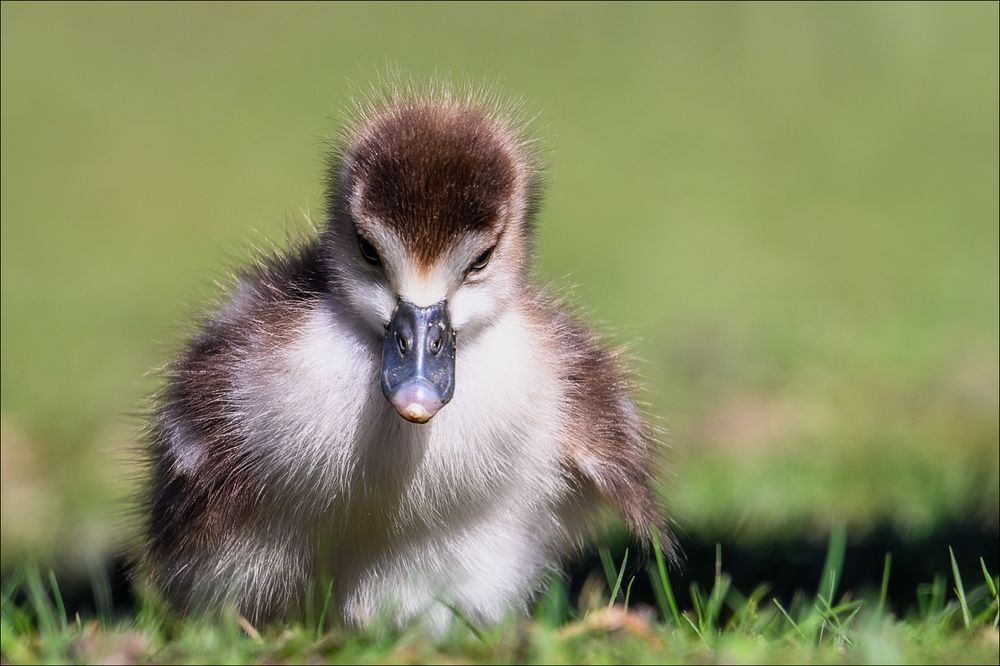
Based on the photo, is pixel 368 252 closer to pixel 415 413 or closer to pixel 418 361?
pixel 418 361

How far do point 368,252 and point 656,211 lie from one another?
9455mm

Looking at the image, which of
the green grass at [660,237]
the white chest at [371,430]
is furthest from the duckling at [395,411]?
the green grass at [660,237]

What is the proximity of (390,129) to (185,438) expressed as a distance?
3.39 ft

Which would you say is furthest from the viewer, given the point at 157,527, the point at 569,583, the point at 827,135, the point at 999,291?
the point at 827,135

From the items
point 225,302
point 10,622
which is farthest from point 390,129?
point 10,622

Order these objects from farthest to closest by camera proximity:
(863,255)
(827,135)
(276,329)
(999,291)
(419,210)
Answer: (827,135)
(863,255)
(999,291)
(276,329)
(419,210)

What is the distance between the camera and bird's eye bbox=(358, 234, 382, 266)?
3766mm

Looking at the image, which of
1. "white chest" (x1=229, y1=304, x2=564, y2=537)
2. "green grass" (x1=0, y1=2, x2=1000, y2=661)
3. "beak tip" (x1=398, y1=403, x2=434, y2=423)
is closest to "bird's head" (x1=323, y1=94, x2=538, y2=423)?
"beak tip" (x1=398, y1=403, x2=434, y2=423)

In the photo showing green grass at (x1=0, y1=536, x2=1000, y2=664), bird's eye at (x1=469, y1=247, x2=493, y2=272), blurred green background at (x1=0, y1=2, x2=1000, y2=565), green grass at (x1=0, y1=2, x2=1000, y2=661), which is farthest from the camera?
blurred green background at (x1=0, y1=2, x2=1000, y2=565)

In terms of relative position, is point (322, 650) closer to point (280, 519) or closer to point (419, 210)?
point (280, 519)

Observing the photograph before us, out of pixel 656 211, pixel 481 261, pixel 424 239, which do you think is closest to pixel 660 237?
pixel 656 211

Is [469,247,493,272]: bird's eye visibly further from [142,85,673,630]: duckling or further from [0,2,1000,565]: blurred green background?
[0,2,1000,565]: blurred green background

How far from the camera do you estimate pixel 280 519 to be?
3971mm

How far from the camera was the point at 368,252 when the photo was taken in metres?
3.80
